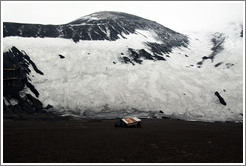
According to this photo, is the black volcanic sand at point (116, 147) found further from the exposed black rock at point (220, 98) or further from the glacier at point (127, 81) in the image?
the exposed black rock at point (220, 98)

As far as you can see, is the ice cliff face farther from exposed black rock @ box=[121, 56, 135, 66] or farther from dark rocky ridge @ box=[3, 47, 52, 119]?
dark rocky ridge @ box=[3, 47, 52, 119]

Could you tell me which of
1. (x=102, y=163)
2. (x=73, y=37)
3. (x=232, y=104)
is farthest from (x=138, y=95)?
(x=102, y=163)

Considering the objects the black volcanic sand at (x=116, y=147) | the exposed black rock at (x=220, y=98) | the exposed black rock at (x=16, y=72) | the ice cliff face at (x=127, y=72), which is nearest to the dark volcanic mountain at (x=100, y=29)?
the ice cliff face at (x=127, y=72)

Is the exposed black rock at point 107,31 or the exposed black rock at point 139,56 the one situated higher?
the exposed black rock at point 107,31

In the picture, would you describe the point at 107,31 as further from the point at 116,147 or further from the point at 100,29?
the point at 116,147

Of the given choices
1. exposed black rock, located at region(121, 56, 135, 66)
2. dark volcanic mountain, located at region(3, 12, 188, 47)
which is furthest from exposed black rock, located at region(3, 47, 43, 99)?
exposed black rock, located at region(121, 56, 135, 66)

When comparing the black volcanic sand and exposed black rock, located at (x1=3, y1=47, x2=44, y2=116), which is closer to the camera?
the black volcanic sand

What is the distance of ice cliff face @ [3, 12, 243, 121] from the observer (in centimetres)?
6181

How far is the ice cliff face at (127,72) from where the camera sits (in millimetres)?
61812

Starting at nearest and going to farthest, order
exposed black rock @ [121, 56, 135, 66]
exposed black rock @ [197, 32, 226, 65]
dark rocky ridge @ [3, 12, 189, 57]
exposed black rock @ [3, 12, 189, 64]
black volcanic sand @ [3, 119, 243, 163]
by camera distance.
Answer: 1. black volcanic sand @ [3, 119, 243, 163]
2. exposed black rock @ [121, 56, 135, 66]
3. exposed black rock @ [3, 12, 189, 64]
4. dark rocky ridge @ [3, 12, 189, 57]
5. exposed black rock @ [197, 32, 226, 65]

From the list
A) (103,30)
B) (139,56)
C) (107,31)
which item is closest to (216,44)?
(139,56)

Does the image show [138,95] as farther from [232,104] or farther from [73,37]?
[73,37]

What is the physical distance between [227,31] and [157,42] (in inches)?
1345

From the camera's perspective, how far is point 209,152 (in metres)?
27.0
